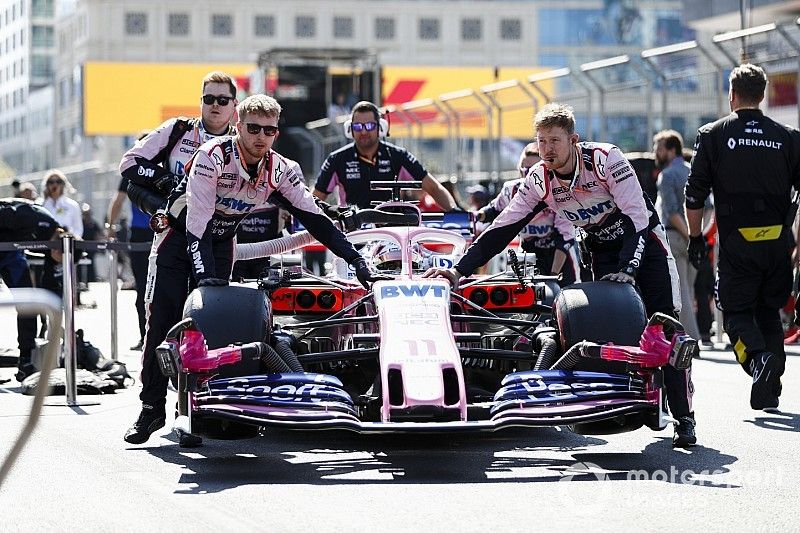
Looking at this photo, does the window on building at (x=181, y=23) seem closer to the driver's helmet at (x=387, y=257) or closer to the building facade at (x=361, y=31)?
the building facade at (x=361, y=31)

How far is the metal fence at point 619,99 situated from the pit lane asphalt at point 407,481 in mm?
6797

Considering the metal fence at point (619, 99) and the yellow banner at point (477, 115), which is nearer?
the metal fence at point (619, 99)

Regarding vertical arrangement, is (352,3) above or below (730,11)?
above

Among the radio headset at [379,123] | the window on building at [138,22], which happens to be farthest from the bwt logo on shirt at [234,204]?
A: the window on building at [138,22]

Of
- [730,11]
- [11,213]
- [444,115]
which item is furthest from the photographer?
[730,11]

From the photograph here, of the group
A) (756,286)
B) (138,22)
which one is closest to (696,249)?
(756,286)

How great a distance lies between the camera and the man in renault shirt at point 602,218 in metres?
7.57

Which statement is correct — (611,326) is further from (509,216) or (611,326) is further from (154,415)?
(154,415)

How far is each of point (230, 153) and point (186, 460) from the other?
1540 mm

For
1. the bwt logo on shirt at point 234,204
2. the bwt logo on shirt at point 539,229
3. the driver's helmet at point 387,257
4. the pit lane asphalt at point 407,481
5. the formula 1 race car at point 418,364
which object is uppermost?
the bwt logo on shirt at point 234,204

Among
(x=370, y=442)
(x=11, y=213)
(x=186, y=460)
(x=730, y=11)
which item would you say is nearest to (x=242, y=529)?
(x=186, y=460)

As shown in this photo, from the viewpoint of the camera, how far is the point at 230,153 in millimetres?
7656

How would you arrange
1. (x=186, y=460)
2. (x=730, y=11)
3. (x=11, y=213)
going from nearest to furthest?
1. (x=186, y=460)
2. (x=11, y=213)
3. (x=730, y=11)

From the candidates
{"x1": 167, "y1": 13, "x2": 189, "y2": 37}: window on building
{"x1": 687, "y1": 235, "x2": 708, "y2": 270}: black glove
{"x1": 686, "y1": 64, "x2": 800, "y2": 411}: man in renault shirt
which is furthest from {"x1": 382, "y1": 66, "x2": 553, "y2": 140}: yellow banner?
{"x1": 167, "y1": 13, "x2": 189, "y2": 37}: window on building
